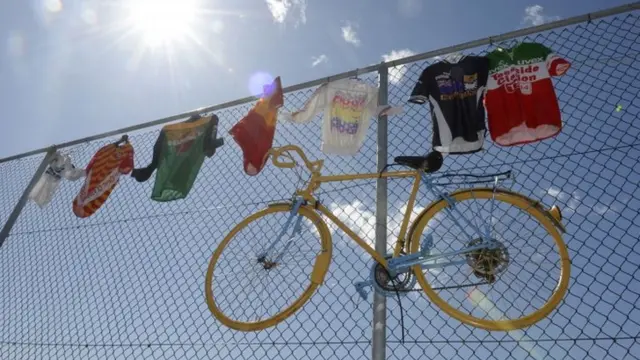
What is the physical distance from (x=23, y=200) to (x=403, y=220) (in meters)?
4.15

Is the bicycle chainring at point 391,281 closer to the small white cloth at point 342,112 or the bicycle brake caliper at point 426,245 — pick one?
the bicycle brake caliper at point 426,245

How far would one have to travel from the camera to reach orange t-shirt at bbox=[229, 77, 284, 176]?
3803mm

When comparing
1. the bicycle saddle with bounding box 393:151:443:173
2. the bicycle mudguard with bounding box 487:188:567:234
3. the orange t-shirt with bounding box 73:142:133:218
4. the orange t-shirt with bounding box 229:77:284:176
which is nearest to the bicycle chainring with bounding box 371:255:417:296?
the bicycle saddle with bounding box 393:151:443:173

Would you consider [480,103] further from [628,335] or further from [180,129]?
[180,129]

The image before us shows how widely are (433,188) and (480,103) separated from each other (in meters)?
0.99

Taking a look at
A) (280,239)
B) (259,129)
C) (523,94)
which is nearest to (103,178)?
(259,129)

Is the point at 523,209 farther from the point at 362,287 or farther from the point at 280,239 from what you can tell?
the point at 280,239

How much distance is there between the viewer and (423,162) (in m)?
2.82

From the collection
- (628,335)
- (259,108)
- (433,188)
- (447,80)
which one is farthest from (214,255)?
(628,335)

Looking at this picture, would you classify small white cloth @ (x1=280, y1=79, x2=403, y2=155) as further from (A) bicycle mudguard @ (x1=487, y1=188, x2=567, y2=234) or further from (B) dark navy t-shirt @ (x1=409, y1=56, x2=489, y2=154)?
(A) bicycle mudguard @ (x1=487, y1=188, x2=567, y2=234)

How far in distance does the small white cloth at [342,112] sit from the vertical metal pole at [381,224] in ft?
0.91

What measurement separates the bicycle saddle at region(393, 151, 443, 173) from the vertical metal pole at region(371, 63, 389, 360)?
21 cm

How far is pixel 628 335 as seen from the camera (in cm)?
201

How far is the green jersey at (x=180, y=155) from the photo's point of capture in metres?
4.43
